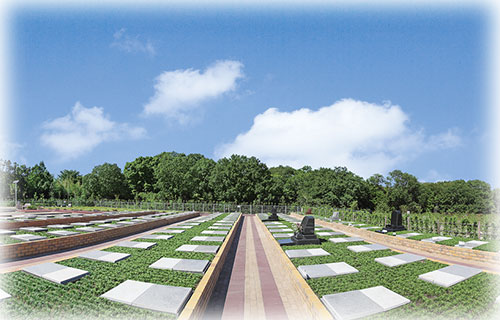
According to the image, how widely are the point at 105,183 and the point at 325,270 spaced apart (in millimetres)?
51416

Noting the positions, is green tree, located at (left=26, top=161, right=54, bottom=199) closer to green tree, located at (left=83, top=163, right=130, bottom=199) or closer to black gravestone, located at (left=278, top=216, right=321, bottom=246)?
green tree, located at (left=83, top=163, right=130, bottom=199)

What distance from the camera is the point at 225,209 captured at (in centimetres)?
3731

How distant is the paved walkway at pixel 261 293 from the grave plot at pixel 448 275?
3024mm

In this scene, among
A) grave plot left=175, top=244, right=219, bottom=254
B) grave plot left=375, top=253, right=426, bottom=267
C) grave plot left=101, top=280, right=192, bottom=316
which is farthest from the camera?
grave plot left=175, top=244, right=219, bottom=254

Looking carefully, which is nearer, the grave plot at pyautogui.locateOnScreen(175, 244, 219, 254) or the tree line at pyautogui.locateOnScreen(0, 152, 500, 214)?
the grave plot at pyautogui.locateOnScreen(175, 244, 219, 254)

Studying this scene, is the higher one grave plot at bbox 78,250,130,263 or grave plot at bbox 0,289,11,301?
grave plot at bbox 0,289,11,301

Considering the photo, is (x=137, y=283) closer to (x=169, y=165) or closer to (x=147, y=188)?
Answer: (x=169, y=165)

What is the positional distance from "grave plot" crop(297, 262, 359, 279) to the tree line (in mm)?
33736

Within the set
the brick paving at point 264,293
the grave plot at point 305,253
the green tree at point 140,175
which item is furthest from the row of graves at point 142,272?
the green tree at point 140,175

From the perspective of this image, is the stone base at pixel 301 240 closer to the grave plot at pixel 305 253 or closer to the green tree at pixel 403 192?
the grave plot at pixel 305 253

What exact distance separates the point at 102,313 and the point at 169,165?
39.9 m

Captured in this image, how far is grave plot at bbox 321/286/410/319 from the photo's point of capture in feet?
12.6

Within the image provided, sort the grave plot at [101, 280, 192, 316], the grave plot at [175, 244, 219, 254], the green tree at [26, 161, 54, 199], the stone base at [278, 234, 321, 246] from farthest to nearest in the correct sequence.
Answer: the green tree at [26, 161, 54, 199], the stone base at [278, 234, 321, 246], the grave plot at [175, 244, 219, 254], the grave plot at [101, 280, 192, 316]

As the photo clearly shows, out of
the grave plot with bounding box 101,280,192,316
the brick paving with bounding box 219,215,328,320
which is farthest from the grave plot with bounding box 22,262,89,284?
the brick paving with bounding box 219,215,328,320
